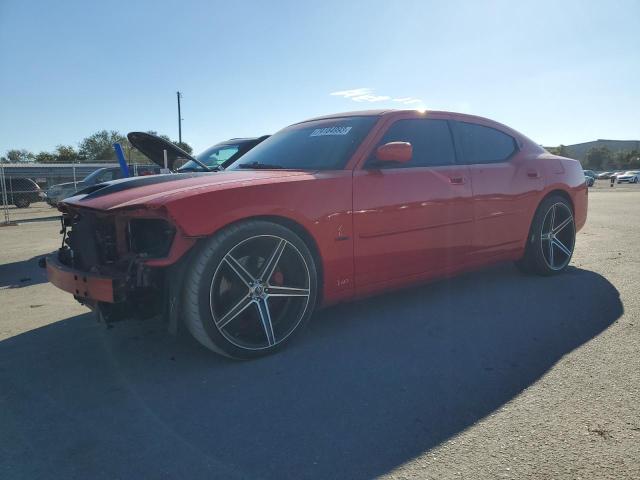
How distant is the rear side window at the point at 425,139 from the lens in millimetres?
3600

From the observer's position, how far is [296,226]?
291cm

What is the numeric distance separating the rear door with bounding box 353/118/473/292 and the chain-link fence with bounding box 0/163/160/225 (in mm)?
8197

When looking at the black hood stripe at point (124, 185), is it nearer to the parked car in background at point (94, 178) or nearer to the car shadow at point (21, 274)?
the car shadow at point (21, 274)

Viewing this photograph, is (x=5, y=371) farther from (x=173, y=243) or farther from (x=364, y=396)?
(x=364, y=396)

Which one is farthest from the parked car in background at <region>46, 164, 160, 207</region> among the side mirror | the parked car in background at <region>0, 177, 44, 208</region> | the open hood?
the side mirror

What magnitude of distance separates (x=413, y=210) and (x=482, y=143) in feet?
4.37

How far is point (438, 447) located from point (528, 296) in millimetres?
2507

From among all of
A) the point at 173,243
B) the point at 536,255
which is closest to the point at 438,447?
the point at 173,243

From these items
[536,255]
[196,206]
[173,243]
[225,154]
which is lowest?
[536,255]

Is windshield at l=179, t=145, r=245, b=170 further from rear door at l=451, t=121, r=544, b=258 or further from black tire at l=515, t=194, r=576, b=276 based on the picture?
black tire at l=515, t=194, r=576, b=276

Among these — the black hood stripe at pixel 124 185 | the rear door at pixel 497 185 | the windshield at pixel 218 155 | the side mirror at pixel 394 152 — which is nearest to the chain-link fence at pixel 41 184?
the windshield at pixel 218 155

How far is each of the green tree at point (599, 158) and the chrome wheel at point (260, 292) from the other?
335 ft

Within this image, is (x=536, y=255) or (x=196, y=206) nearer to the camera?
(x=196, y=206)

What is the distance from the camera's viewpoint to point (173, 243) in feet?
8.11
